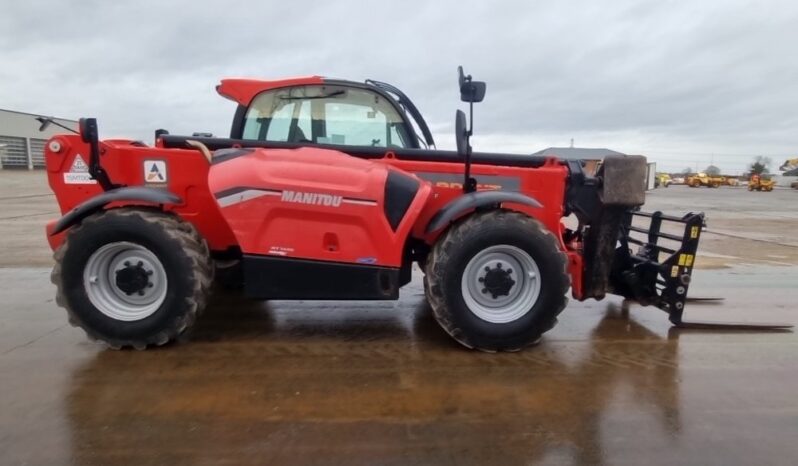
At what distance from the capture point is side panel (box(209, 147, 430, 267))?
3828mm

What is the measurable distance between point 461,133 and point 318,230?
1286 mm

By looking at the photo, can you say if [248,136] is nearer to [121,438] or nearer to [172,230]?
[172,230]

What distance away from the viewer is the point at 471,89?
385 cm

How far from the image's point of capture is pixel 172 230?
A: 3.88 meters

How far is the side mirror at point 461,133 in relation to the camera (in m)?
3.91

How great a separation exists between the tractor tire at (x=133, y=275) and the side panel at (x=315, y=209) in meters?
0.43

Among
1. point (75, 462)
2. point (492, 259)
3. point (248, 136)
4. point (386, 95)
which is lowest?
point (75, 462)

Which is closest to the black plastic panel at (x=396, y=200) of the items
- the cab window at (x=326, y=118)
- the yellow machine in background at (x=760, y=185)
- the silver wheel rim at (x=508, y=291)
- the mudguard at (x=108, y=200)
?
the silver wheel rim at (x=508, y=291)

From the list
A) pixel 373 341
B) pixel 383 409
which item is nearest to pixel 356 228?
pixel 373 341

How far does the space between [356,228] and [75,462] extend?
7.07ft

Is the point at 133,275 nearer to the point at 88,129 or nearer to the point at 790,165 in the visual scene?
the point at 88,129

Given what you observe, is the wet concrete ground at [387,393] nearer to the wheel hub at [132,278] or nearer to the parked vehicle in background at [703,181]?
the wheel hub at [132,278]

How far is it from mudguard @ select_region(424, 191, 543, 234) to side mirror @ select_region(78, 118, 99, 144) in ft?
8.83

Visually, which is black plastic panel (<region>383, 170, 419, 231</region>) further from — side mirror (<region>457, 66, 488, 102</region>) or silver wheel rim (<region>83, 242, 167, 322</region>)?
silver wheel rim (<region>83, 242, 167, 322</region>)
